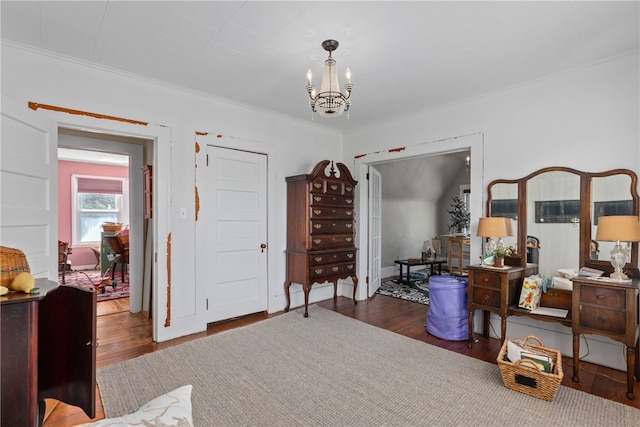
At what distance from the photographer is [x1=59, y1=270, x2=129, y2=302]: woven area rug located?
16.5 feet

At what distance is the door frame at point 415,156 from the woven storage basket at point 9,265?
3.66 m

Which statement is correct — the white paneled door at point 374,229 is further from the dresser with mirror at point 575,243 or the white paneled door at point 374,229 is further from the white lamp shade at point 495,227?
the white lamp shade at point 495,227

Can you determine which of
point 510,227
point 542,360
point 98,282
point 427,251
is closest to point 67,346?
point 542,360

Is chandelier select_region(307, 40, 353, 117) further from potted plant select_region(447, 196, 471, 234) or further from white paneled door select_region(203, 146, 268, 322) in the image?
potted plant select_region(447, 196, 471, 234)

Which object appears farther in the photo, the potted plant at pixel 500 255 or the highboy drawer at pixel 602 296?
the potted plant at pixel 500 255

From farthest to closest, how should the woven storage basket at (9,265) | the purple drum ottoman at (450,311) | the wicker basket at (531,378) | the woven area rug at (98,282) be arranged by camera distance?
1. the woven area rug at (98,282)
2. the purple drum ottoman at (450,311)
3. the wicker basket at (531,378)
4. the woven storage basket at (9,265)

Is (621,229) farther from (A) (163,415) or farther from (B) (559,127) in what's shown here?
(A) (163,415)

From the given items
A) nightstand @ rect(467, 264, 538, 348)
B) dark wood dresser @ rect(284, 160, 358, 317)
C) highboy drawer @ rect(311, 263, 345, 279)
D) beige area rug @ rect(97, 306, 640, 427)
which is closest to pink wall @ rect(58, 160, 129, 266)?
dark wood dresser @ rect(284, 160, 358, 317)

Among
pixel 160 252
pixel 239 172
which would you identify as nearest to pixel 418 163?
pixel 239 172

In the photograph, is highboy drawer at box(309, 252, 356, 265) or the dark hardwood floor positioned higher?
highboy drawer at box(309, 252, 356, 265)

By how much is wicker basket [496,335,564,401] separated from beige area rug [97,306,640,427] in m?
0.06

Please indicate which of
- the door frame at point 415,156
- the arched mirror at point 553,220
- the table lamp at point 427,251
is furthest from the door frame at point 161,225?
the table lamp at point 427,251

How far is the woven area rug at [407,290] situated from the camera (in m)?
4.87

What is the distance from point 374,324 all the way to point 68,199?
717cm
